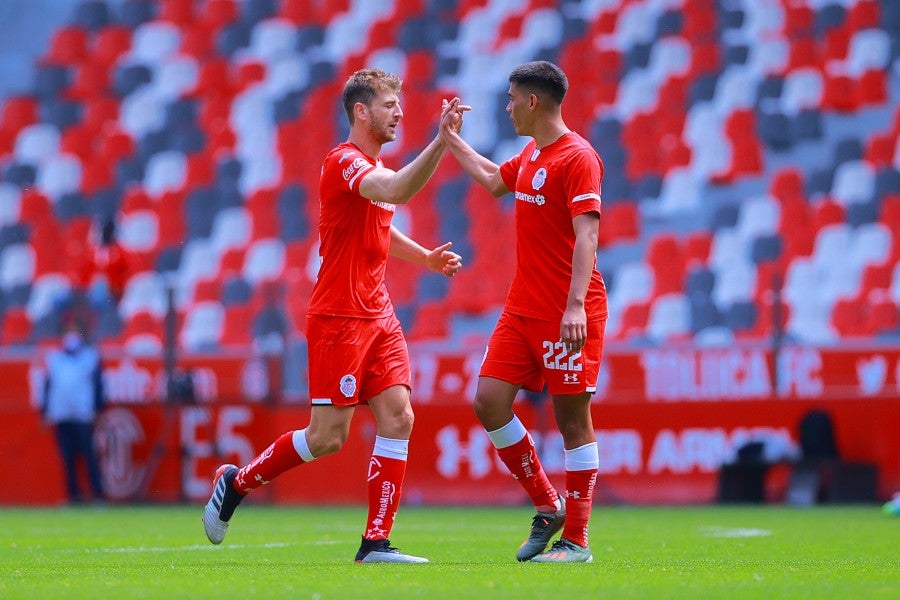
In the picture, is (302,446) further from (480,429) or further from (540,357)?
(480,429)

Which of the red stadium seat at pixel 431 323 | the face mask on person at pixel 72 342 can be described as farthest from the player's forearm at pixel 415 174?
the red stadium seat at pixel 431 323

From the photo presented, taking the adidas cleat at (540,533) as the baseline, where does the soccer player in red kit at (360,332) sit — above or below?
above

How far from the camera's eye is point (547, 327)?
688 centimetres

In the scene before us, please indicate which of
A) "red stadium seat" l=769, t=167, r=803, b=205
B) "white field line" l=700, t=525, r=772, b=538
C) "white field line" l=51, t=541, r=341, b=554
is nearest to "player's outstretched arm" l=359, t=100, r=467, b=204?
A: "white field line" l=51, t=541, r=341, b=554

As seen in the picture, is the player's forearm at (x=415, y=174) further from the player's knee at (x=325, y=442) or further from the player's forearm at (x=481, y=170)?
the player's knee at (x=325, y=442)

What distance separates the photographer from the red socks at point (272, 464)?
6.95 meters

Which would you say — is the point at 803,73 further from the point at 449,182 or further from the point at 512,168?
the point at 512,168

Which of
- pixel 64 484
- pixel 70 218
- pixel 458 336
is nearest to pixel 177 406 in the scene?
pixel 64 484

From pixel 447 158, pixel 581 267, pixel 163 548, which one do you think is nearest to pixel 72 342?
pixel 447 158

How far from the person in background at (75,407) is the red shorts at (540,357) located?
880 centimetres

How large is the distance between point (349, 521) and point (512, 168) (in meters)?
4.89

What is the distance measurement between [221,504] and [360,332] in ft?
3.51

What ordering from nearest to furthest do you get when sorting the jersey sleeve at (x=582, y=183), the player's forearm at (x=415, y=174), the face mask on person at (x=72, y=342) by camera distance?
the player's forearm at (x=415, y=174), the jersey sleeve at (x=582, y=183), the face mask on person at (x=72, y=342)

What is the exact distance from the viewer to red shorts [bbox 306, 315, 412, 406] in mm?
6809
